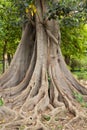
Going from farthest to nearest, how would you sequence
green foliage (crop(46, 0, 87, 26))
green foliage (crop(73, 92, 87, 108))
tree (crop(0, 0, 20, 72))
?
tree (crop(0, 0, 20, 72))
green foliage (crop(73, 92, 87, 108))
green foliage (crop(46, 0, 87, 26))

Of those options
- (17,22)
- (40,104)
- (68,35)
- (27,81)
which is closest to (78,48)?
(68,35)

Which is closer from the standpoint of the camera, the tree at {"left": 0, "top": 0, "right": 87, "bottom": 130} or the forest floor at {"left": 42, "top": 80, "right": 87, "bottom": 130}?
the forest floor at {"left": 42, "top": 80, "right": 87, "bottom": 130}

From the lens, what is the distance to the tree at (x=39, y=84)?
295 inches

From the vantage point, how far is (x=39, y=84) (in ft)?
30.3

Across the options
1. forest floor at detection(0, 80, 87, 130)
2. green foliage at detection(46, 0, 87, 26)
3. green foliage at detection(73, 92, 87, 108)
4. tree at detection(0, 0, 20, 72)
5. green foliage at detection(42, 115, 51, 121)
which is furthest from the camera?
tree at detection(0, 0, 20, 72)

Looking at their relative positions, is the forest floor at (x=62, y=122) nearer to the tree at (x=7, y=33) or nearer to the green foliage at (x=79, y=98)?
the green foliage at (x=79, y=98)

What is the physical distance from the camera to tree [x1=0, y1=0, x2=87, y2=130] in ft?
24.6

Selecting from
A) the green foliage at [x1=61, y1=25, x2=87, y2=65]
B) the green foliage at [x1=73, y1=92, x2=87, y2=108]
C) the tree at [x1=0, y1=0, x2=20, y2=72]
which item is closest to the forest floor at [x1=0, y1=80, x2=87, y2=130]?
the green foliage at [x1=73, y1=92, x2=87, y2=108]

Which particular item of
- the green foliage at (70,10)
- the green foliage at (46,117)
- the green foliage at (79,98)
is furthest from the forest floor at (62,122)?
the green foliage at (70,10)

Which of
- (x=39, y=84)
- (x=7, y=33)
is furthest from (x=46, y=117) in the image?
(x=7, y=33)

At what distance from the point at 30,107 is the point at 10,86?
2.00 metres

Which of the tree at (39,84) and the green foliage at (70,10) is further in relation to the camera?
the green foliage at (70,10)

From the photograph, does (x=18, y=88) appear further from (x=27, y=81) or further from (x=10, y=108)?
(x=10, y=108)

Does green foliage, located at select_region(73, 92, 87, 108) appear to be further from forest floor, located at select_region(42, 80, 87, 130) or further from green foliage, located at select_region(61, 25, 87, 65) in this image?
green foliage, located at select_region(61, 25, 87, 65)
